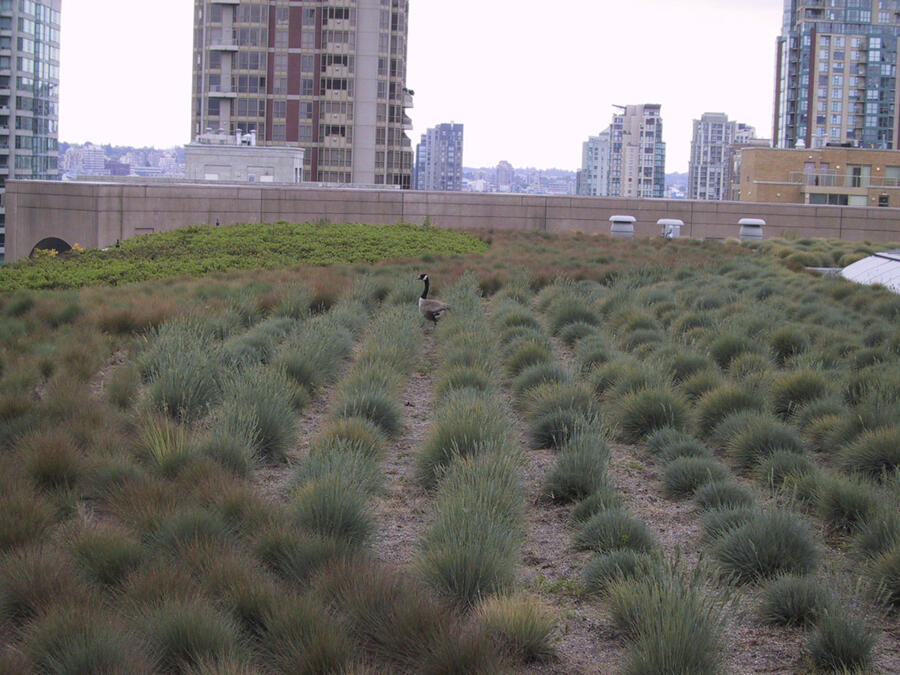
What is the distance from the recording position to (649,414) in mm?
8547

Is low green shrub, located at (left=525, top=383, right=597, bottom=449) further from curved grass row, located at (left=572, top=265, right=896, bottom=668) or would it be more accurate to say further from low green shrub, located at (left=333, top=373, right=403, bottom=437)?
low green shrub, located at (left=333, top=373, right=403, bottom=437)

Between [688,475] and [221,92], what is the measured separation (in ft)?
306

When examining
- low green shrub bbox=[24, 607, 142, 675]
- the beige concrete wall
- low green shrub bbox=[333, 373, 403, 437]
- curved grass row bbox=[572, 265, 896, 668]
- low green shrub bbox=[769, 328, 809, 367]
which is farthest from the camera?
the beige concrete wall

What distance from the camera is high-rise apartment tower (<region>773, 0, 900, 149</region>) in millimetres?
146750

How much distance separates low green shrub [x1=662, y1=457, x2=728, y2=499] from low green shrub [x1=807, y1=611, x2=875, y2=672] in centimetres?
217

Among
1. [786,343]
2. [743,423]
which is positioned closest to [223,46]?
[786,343]

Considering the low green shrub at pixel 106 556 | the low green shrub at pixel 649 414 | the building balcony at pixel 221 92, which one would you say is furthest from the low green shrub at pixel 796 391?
the building balcony at pixel 221 92

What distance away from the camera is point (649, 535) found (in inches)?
235

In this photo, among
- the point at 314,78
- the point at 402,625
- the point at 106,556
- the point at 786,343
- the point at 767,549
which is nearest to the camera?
the point at 402,625

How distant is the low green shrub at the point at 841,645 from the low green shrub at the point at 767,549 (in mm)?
690

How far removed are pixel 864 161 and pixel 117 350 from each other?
73238mm

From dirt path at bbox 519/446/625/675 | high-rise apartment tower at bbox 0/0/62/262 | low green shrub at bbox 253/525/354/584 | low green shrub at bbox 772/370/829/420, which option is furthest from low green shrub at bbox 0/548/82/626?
high-rise apartment tower at bbox 0/0/62/262

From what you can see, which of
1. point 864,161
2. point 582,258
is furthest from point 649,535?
point 864,161

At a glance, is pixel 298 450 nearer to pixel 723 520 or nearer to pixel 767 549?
pixel 723 520
